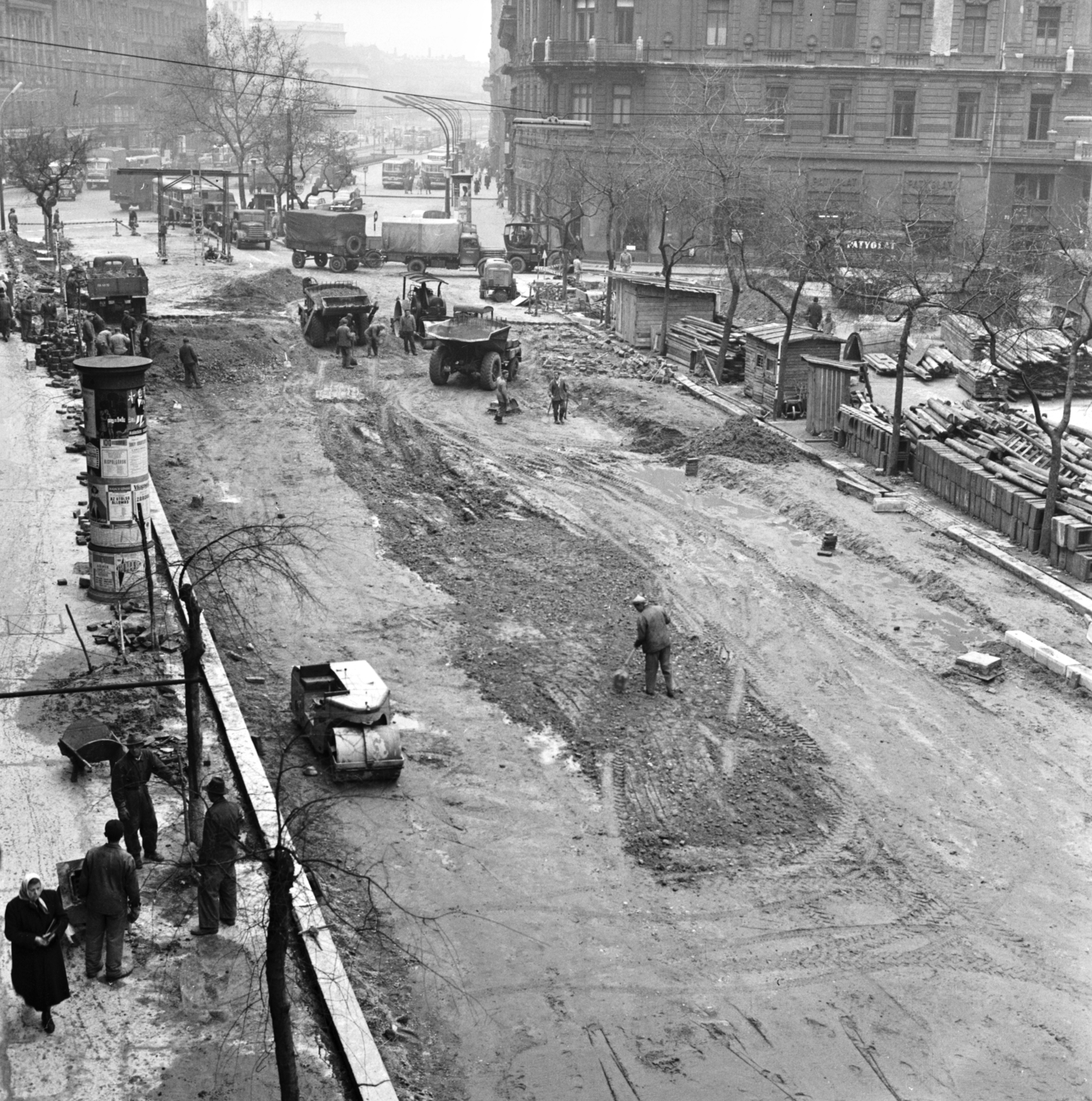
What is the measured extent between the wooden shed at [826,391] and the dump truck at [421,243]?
30580mm

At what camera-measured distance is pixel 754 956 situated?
13.1 m

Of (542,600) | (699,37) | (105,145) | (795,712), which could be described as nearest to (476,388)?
(542,600)

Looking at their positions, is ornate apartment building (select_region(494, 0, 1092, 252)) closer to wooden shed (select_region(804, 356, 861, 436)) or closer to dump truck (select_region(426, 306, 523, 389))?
dump truck (select_region(426, 306, 523, 389))

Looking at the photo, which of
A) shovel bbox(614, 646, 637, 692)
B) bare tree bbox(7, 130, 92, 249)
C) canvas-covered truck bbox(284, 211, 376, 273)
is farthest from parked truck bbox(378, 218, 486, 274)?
shovel bbox(614, 646, 637, 692)

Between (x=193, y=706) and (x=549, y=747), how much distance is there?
507 cm

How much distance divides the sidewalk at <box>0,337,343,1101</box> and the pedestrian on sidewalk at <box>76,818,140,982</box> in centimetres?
19

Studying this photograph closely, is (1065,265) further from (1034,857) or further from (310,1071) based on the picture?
(310,1071)

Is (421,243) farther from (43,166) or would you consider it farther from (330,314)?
(330,314)

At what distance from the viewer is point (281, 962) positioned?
9.41 m

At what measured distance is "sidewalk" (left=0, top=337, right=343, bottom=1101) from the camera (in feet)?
35.7

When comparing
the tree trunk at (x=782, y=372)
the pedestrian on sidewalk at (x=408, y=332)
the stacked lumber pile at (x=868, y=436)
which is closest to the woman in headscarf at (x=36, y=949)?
the stacked lumber pile at (x=868, y=436)

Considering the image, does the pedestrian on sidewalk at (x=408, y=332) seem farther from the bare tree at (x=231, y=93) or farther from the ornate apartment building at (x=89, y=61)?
the ornate apartment building at (x=89, y=61)

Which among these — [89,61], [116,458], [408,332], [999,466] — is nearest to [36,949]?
[116,458]

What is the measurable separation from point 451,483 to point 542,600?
706 centimetres
